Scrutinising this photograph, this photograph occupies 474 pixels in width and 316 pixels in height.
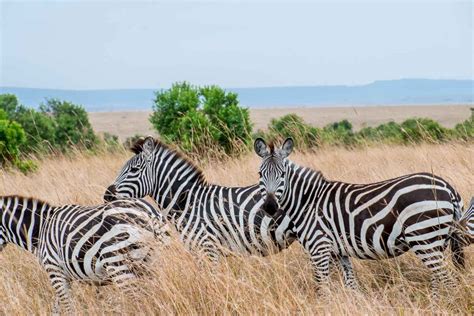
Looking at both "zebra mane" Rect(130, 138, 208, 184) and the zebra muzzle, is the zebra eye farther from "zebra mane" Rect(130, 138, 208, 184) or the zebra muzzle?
the zebra muzzle

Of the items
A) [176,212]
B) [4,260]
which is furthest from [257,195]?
[4,260]

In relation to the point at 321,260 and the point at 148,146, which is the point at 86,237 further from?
the point at 321,260

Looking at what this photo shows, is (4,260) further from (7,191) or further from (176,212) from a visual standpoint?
(7,191)

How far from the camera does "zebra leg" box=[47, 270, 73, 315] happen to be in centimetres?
561

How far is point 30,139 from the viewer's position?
1825 centimetres

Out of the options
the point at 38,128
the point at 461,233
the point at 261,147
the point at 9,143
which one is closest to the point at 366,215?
the point at 461,233

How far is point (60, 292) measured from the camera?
18.4 ft

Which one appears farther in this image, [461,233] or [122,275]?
[461,233]

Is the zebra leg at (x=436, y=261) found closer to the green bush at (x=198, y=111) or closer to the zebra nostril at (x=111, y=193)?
the zebra nostril at (x=111, y=193)

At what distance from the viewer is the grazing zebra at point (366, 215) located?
17.4 feet

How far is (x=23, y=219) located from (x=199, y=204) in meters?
1.62

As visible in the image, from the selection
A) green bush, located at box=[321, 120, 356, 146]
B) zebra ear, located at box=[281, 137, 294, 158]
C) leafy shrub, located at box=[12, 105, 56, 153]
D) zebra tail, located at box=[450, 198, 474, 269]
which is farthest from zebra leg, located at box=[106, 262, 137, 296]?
leafy shrub, located at box=[12, 105, 56, 153]

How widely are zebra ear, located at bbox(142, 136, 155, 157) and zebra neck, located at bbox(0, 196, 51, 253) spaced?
108cm

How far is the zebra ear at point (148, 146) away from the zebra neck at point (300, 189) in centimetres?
141
